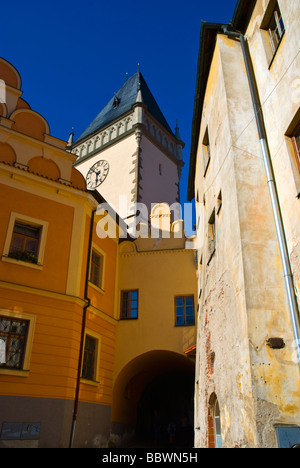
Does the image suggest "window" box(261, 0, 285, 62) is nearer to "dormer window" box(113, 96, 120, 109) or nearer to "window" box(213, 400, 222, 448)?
"window" box(213, 400, 222, 448)

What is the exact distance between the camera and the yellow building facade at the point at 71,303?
36.6ft

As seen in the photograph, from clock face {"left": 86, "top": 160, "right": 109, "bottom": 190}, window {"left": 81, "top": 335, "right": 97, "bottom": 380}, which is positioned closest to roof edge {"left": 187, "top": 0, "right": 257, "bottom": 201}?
window {"left": 81, "top": 335, "right": 97, "bottom": 380}

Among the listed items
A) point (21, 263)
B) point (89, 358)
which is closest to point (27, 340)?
point (21, 263)

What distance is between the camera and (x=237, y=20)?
9570 mm

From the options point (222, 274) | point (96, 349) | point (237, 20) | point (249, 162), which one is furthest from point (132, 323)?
point (237, 20)

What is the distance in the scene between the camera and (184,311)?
15.2m

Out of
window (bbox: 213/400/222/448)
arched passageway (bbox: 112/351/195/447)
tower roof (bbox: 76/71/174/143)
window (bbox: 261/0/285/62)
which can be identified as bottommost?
window (bbox: 213/400/222/448)

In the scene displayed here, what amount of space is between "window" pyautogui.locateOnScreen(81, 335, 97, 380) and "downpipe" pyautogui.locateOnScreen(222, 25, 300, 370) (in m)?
8.61

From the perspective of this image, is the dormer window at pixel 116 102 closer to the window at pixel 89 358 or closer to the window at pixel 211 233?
the window at pixel 89 358

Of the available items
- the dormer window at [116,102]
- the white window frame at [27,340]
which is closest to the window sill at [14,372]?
the white window frame at [27,340]

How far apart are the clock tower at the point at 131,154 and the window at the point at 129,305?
872cm

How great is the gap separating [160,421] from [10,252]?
1184 cm

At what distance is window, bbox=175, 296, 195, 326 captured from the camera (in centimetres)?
1505

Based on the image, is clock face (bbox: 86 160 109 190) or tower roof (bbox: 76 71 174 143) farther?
tower roof (bbox: 76 71 174 143)
